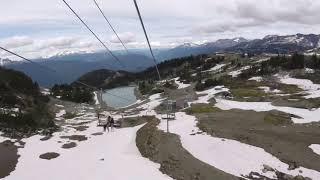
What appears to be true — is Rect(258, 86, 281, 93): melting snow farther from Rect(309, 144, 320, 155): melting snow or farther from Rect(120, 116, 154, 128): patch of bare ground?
Rect(309, 144, 320, 155): melting snow

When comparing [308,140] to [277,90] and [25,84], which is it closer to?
[277,90]

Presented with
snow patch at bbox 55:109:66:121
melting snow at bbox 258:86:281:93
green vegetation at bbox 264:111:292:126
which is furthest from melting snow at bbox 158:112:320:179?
melting snow at bbox 258:86:281:93

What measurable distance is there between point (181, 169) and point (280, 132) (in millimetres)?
25244

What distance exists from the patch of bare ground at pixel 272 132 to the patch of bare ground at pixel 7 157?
3057cm

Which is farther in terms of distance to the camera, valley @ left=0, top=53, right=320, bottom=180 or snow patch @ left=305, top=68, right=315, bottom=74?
snow patch @ left=305, top=68, right=315, bottom=74

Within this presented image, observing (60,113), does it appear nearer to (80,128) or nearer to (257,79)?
(80,128)

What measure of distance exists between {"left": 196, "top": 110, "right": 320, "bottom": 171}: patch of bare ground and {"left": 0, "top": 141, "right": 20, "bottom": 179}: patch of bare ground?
30.6m

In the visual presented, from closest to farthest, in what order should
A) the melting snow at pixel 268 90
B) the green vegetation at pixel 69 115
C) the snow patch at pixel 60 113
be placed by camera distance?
the green vegetation at pixel 69 115
the snow patch at pixel 60 113
the melting snow at pixel 268 90

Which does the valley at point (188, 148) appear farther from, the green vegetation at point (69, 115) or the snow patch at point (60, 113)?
the snow patch at point (60, 113)

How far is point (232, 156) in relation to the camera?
171 feet

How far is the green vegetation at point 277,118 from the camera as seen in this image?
7869 cm

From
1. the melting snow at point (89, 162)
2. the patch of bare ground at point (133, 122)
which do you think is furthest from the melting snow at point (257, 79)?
the melting snow at point (89, 162)

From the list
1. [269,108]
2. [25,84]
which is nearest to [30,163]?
[269,108]

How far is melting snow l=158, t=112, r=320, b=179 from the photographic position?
46812mm
